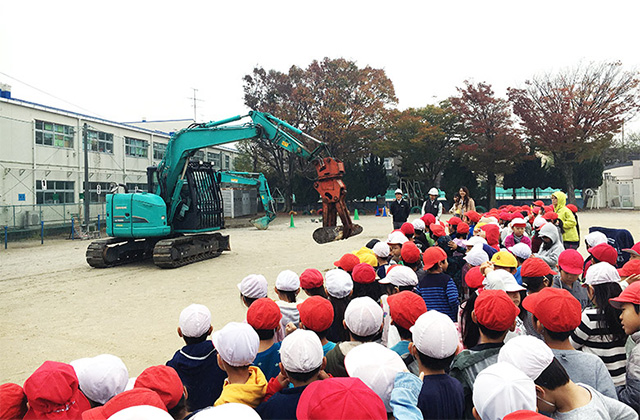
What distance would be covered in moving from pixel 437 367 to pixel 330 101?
107 ft

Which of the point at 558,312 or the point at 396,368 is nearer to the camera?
the point at 396,368

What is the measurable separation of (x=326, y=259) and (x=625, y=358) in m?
10.1

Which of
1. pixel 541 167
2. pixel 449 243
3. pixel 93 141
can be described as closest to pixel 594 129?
pixel 541 167

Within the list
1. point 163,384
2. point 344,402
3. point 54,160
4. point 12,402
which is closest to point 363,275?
point 163,384

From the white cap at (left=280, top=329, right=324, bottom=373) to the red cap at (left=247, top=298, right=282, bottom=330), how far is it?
0.75 meters

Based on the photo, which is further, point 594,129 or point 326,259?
point 594,129

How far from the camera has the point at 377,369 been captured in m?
2.08

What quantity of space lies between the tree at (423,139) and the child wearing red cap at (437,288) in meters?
29.4

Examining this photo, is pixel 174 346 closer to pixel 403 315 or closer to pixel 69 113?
pixel 403 315

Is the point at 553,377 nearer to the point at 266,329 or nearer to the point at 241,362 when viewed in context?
the point at 241,362

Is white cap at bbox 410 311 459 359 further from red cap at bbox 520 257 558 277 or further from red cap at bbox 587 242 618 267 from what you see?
red cap at bbox 587 242 618 267

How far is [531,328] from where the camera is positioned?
3.37 metres

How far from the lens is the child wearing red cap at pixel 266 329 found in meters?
2.98

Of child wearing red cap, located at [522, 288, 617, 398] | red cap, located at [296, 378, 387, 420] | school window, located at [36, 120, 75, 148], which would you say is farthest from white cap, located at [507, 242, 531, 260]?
school window, located at [36, 120, 75, 148]
